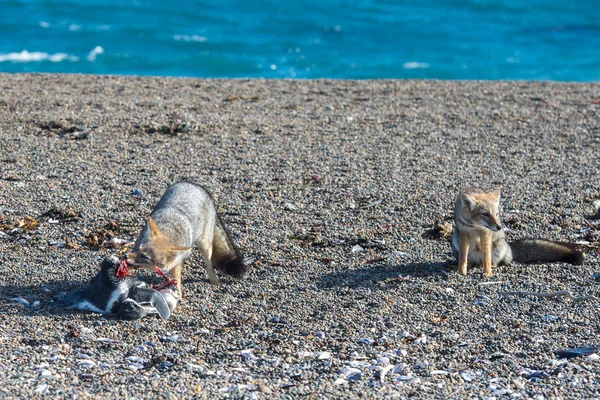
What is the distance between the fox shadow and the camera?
7.67m

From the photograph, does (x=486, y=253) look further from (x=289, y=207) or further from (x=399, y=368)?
(x=289, y=207)

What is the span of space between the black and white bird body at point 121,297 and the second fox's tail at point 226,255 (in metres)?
0.78

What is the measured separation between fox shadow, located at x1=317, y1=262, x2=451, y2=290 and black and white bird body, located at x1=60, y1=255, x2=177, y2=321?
57.0 inches

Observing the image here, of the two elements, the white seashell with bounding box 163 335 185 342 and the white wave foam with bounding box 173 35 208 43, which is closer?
the white seashell with bounding box 163 335 185 342

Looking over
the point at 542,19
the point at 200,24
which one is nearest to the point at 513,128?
the point at 200,24

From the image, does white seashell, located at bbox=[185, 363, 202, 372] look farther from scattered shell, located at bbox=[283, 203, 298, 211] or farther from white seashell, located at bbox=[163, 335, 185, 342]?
scattered shell, located at bbox=[283, 203, 298, 211]

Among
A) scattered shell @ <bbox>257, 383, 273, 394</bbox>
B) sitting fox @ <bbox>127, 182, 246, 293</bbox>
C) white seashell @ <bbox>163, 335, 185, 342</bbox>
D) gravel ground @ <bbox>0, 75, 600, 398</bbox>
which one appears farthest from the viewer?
sitting fox @ <bbox>127, 182, 246, 293</bbox>

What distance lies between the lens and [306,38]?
31.7 meters

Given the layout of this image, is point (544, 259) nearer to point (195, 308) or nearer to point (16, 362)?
point (195, 308)

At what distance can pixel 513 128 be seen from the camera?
13.9m

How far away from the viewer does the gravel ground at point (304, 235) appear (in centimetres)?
605

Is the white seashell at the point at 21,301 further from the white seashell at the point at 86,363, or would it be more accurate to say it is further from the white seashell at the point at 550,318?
the white seashell at the point at 550,318

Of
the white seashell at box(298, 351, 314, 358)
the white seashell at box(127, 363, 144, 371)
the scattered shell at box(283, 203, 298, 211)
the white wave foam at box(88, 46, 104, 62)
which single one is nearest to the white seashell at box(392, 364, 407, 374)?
the white seashell at box(298, 351, 314, 358)

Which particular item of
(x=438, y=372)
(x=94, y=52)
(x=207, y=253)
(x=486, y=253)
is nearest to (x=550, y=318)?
(x=486, y=253)
